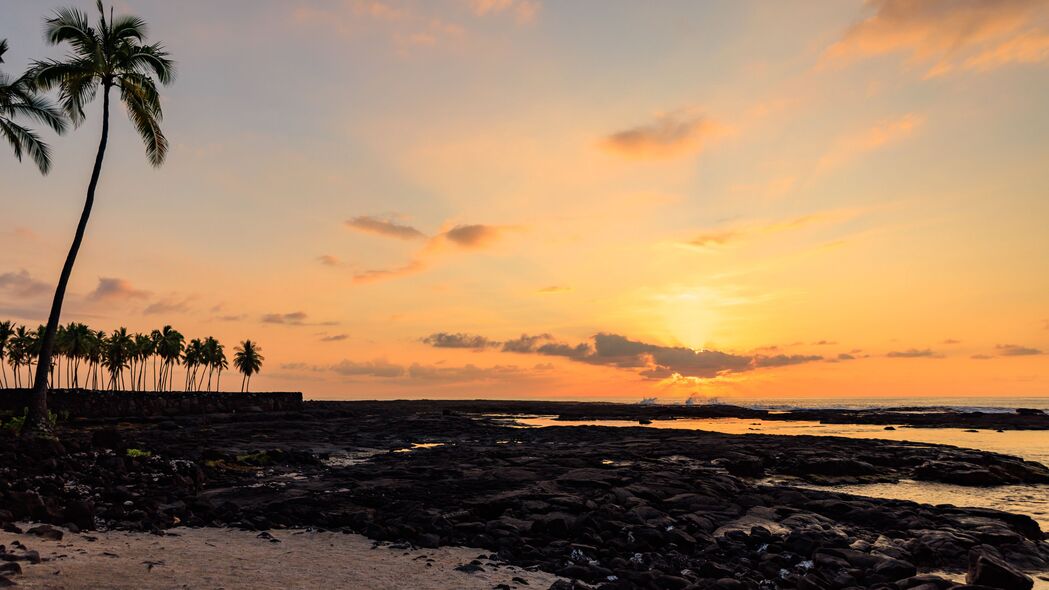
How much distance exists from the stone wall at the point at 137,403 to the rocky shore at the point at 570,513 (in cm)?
3288

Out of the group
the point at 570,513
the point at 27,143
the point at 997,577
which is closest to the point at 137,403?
the point at 27,143

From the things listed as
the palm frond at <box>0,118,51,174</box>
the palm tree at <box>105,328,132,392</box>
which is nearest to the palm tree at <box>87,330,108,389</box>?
the palm tree at <box>105,328,132,392</box>

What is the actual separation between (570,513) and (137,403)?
7099 cm

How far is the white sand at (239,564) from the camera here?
34.9ft

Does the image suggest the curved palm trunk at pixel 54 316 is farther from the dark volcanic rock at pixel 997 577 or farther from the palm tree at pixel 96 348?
the palm tree at pixel 96 348

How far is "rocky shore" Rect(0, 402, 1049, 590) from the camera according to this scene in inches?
526

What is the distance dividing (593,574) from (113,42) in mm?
33312

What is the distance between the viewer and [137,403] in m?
70.6

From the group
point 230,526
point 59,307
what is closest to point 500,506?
point 230,526

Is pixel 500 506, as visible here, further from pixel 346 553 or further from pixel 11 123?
pixel 11 123

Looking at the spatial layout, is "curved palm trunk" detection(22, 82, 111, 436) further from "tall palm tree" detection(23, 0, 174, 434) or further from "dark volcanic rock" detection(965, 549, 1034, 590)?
"dark volcanic rock" detection(965, 549, 1034, 590)

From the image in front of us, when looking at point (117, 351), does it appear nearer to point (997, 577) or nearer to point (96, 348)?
point (96, 348)

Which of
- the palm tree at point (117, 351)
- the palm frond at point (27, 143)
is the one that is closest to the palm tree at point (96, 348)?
the palm tree at point (117, 351)

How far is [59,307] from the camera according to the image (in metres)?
28.5
